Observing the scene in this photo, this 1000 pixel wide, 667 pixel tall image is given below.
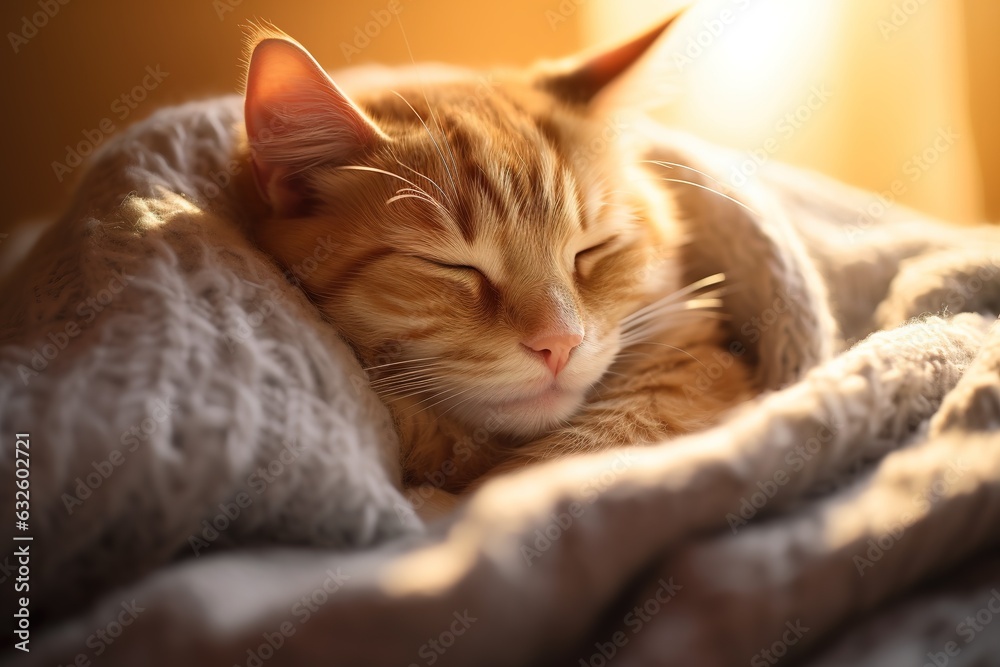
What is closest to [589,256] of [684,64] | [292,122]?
[292,122]

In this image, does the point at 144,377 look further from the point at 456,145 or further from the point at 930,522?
the point at 930,522

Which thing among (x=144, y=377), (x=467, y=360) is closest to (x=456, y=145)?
(x=467, y=360)

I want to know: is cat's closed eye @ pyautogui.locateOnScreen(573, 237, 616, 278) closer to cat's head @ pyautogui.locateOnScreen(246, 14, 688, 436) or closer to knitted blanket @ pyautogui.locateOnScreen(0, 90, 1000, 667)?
cat's head @ pyautogui.locateOnScreen(246, 14, 688, 436)

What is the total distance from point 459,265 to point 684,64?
3.39 ft

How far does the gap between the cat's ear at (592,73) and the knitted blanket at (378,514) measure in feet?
2.05

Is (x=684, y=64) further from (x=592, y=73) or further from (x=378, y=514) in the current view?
(x=378, y=514)

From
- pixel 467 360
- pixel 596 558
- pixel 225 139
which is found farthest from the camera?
pixel 225 139

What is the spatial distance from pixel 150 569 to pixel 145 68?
1271 millimetres

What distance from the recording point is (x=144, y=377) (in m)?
0.59

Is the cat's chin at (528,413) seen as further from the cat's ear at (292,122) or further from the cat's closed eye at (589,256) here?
the cat's ear at (292,122)

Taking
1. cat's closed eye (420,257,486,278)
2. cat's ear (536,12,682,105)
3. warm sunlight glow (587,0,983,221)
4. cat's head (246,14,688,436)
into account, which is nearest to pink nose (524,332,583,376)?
cat's head (246,14,688,436)

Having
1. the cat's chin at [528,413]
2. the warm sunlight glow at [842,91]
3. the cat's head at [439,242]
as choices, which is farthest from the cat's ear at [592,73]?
the warm sunlight glow at [842,91]

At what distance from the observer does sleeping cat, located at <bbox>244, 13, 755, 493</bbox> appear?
88 cm

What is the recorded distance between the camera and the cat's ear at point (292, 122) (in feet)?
2.70
